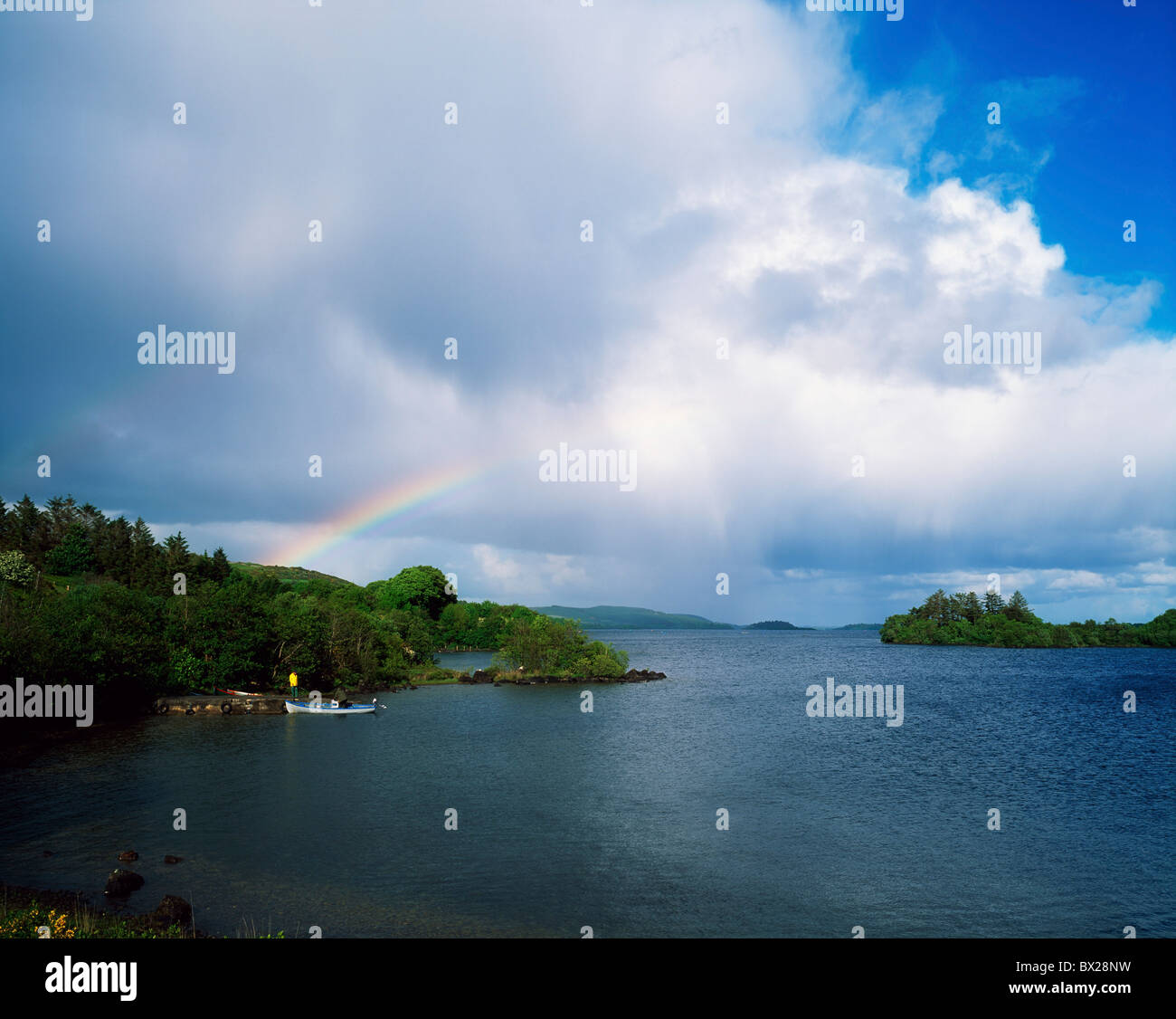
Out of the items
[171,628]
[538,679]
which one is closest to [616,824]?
[171,628]

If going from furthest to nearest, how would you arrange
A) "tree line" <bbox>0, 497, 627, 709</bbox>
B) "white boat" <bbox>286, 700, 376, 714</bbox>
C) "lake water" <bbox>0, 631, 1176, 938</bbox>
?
"white boat" <bbox>286, 700, 376, 714</bbox>
"tree line" <bbox>0, 497, 627, 709</bbox>
"lake water" <bbox>0, 631, 1176, 938</bbox>

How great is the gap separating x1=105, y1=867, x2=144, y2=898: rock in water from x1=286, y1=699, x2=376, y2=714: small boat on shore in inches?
1833

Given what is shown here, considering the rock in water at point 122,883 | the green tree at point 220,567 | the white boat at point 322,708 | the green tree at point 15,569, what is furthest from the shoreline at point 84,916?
the green tree at point 220,567

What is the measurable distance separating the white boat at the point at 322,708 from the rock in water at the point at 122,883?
4655cm

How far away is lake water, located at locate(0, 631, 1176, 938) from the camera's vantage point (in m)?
25.1

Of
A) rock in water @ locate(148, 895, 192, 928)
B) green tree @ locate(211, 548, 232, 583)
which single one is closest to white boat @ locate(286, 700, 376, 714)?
rock in water @ locate(148, 895, 192, 928)

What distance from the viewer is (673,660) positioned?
559 feet

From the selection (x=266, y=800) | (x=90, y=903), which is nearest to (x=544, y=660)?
(x=266, y=800)

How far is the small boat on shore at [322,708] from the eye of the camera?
2805 inches

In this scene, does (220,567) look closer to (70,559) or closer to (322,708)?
(70,559)

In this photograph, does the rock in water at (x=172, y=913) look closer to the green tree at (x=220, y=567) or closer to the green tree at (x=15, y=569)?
the green tree at (x=15, y=569)

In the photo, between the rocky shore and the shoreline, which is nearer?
the shoreline

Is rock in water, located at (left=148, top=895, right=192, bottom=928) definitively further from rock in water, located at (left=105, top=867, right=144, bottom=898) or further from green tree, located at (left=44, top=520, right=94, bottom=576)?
green tree, located at (left=44, top=520, right=94, bottom=576)

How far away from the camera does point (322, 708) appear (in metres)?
71.5
